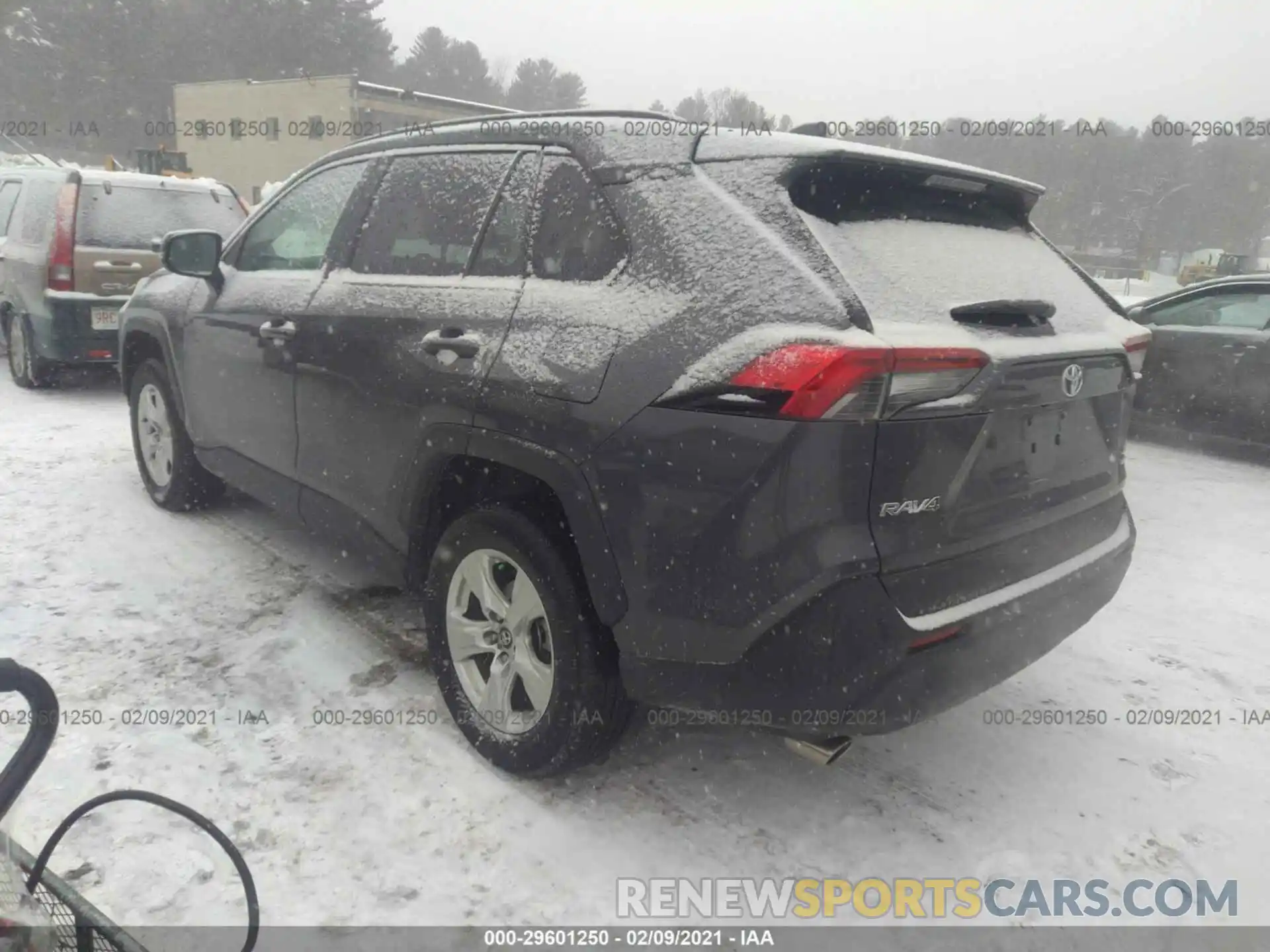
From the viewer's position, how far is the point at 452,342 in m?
2.67

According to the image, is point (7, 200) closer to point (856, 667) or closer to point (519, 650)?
point (519, 650)

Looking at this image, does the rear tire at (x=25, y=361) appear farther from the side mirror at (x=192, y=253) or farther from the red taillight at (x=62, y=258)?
the side mirror at (x=192, y=253)

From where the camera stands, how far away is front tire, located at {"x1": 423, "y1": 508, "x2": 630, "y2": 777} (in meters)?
2.41

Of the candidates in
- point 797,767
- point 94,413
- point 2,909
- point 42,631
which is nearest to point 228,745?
point 42,631

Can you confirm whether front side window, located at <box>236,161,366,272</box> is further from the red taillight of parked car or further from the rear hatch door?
the red taillight of parked car

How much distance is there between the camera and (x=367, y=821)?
2.50 metres

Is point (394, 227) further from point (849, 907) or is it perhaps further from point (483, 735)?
point (849, 907)

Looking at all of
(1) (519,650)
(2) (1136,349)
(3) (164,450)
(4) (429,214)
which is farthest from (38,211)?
(2) (1136,349)

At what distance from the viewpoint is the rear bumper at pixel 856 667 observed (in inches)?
78.7

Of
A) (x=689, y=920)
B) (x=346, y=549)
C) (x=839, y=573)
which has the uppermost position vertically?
(x=839, y=573)

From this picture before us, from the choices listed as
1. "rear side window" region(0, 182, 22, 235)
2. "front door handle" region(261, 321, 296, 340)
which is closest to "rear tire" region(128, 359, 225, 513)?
"front door handle" region(261, 321, 296, 340)

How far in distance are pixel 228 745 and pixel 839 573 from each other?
202 cm

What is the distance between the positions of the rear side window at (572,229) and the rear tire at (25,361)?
6520mm

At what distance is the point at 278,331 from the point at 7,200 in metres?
6.65
